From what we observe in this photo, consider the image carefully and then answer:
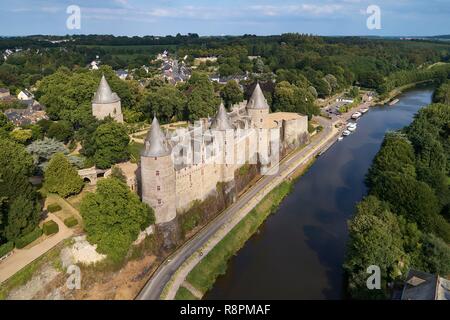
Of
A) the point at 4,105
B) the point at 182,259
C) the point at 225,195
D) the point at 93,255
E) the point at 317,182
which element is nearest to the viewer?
the point at 93,255

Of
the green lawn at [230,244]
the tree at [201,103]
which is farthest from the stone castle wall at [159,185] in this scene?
the tree at [201,103]

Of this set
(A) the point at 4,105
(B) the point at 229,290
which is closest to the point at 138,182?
(B) the point at 229,290

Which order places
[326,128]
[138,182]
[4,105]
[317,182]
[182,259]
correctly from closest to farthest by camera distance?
1. [182,259]
2. [138,182]
3. [317,182]
4. [4,105]
5. [326,128]

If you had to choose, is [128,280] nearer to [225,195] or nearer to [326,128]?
[225,195]

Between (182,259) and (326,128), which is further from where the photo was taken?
(326,128)

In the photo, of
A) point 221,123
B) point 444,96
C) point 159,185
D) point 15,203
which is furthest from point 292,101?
point 15,203

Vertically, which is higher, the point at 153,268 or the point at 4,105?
the point at 4,105

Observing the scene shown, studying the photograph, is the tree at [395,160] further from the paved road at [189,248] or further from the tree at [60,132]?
the tree at [60,132]

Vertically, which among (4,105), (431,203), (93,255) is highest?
(4,105)
